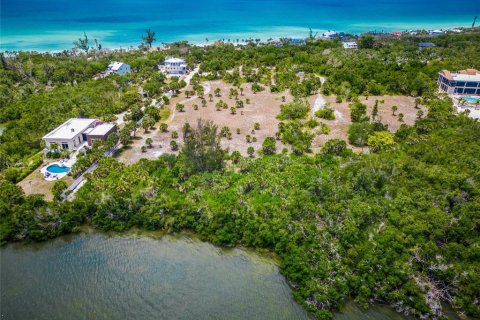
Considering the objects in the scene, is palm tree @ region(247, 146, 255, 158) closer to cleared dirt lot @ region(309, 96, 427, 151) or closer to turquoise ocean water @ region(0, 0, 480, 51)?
cleared dirt lot @ region(309, 96, 427, 151)

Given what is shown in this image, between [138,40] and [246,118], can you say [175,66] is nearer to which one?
[246,118]

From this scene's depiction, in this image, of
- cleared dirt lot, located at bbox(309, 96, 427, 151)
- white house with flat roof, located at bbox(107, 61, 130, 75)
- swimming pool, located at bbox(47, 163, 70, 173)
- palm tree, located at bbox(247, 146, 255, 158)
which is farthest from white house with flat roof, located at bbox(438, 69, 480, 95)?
white house with flat roof, located at bbox(107, 61, 130, 75)

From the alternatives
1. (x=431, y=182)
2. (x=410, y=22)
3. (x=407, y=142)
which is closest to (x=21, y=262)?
(x=431, y=182)

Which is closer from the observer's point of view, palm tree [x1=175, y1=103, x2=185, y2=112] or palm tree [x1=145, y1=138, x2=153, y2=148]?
palm tree [x1=145, y1=138, x2=153, y2=148]

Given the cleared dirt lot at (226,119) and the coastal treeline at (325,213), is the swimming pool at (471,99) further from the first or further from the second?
the cleared dirt lot at (226,119)

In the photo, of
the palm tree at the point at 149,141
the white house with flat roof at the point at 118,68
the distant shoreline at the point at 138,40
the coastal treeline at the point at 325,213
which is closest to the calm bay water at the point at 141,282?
the coastal treeline at the point at 325,213

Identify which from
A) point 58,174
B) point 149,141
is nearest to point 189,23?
point 149,141
